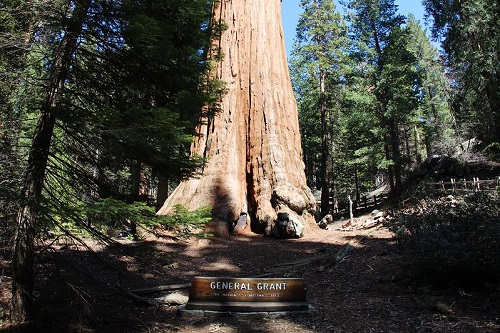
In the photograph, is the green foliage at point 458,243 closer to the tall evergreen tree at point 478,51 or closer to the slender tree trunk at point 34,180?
the slender tree trunk at point 34,180

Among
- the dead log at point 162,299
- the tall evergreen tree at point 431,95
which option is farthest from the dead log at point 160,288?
the tall evergreen tree at point 431,95

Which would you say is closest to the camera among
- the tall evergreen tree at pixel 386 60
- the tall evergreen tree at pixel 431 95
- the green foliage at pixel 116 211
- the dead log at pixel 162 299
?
the green foliage at pixel 116 211

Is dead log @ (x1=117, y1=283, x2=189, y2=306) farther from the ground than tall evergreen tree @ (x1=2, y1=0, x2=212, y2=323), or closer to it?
closer to it

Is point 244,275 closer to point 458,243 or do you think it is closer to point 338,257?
point 338,257

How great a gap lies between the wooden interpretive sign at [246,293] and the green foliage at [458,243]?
1.99m

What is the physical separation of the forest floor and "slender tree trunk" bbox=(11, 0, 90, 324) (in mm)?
170

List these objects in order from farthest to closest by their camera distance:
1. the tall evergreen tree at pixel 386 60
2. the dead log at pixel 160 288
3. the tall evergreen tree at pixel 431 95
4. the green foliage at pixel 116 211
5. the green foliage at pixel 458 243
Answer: the tall evergreen tree at pixel 431 95
the tall evergreen tree at pixel 386 60
the dead log at pixel 160 288
the green foliage at pixel 458 243
the green foliage at pixel 116 211

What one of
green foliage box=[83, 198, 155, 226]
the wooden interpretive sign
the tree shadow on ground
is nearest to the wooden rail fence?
the tree shadow on ground

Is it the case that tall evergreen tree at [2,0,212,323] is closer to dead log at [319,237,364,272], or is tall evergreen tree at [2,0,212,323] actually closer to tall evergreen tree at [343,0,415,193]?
dead log at [319,237,364,272]

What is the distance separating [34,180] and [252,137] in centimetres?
839

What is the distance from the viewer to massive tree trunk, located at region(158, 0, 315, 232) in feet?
35.8

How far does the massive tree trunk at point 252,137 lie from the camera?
1091cm

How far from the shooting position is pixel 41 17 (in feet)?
14.3

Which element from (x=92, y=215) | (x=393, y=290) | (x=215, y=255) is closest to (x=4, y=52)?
(x=92, y=215)
